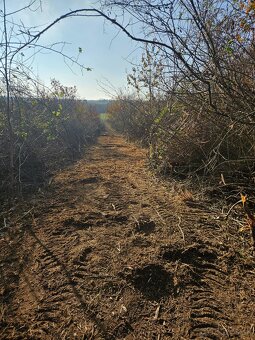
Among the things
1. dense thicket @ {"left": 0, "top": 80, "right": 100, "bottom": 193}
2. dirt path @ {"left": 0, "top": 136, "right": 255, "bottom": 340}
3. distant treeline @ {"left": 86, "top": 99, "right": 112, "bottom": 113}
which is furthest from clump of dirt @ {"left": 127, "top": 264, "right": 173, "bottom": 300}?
distant treeline @ {"left": 86, "top": 99, "right": 112, "bottom": 113}

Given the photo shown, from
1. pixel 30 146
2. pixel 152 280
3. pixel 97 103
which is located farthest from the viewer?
pixel 97 103

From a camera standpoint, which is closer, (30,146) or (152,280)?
(152,280)

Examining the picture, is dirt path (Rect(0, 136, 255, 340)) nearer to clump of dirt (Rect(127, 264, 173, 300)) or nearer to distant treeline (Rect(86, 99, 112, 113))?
clump of dirt (Rect(127, 264, 173, 300))

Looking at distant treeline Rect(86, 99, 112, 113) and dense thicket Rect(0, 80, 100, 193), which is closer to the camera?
dense thicket Rect(0, 80, 100, 193)

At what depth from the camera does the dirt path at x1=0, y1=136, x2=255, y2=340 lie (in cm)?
178

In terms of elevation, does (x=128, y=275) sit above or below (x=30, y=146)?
below

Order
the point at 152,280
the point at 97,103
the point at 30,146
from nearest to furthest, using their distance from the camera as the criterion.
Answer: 1. the point at 152,280
2. the point at 30,146
3. the point at 97,103

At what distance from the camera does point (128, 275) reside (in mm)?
2215

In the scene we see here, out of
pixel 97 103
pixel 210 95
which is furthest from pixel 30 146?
pixel 97 103

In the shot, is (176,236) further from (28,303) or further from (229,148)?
(229,148)

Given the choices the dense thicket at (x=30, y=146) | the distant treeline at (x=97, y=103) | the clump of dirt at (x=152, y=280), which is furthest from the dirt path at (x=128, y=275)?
the distant treeline at (x=97, y=103)

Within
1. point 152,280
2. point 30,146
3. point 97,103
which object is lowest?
point 152,280

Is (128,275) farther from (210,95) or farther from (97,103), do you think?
(97,103)

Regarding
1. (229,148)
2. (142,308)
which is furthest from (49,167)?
(142,308)
